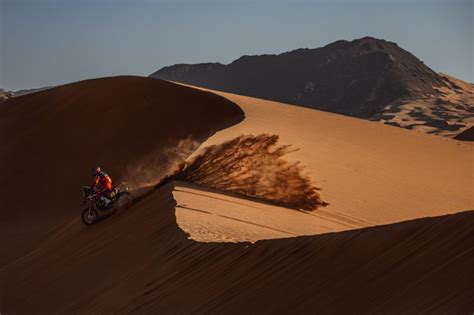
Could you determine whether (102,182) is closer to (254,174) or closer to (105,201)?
(105,201)

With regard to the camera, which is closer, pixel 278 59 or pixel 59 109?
pixel 59 109

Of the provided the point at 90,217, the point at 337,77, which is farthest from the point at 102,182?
the point at 337,77

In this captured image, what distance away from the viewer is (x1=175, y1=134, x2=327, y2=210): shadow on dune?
12.0 meters

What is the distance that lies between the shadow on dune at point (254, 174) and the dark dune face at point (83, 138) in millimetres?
2089

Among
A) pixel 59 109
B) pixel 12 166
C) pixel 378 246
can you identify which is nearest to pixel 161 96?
pixel 59 109

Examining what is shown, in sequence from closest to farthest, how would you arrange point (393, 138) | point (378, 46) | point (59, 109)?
point (393, 138) < point (59, 109) < point (378, 46)

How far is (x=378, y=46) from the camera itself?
94125mm

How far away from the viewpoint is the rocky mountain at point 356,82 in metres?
68.2

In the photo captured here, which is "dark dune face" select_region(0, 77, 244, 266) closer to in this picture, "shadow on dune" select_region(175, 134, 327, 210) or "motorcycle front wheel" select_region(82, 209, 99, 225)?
"shadow on dune" select_region(175, 134, 327, 210)

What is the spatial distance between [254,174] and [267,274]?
6197mm

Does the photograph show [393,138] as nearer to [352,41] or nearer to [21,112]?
[21,112]

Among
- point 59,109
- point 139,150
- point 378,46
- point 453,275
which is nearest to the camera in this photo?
point 453,275

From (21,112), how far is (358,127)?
422 inches

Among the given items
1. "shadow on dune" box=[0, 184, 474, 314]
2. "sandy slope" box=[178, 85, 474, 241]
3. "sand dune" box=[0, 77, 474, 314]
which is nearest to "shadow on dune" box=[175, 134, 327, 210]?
"sand dune" box=[0, 77, 474, 314]
